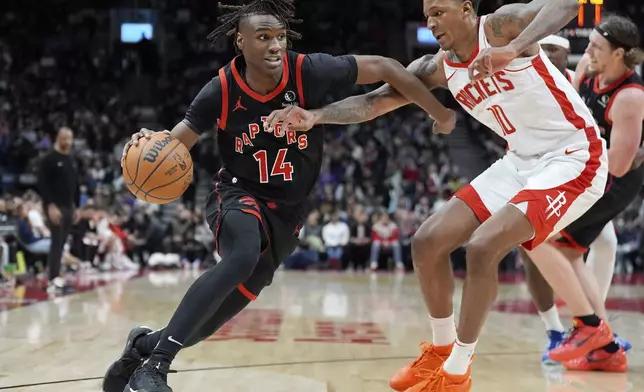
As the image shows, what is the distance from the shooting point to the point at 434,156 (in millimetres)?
19844

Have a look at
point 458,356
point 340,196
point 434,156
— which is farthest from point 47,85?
point 458,356

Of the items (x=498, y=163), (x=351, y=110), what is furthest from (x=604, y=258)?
(x=351, y=110)

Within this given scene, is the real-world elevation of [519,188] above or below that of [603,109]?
below

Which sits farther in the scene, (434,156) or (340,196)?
(434,156)

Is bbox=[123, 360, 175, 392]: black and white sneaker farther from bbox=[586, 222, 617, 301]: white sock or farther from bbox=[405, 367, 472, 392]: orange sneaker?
bbox=[586, 222, 617, 301]: white sock

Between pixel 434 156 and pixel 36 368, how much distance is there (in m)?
16.0

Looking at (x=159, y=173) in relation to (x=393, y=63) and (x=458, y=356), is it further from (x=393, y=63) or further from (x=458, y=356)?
(x=458, y=356)

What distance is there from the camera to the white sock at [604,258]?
5.45m

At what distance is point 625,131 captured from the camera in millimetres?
4605

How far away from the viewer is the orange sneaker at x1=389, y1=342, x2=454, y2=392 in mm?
3900

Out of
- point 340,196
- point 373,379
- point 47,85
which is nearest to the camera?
point 373,379

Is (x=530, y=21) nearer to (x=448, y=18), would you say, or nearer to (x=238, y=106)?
(x=448, y=18)

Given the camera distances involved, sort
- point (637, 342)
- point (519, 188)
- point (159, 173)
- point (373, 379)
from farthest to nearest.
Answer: point (637, 342)
point (373, 379)
point (519, 188)
point (159, 173)

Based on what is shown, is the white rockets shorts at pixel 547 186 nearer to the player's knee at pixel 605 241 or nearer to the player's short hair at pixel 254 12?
the player's short hair at pixel 254 12
